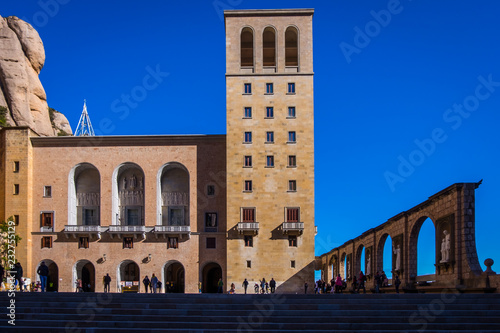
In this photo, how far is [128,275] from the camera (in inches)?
2164

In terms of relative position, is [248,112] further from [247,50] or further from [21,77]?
[21,77]

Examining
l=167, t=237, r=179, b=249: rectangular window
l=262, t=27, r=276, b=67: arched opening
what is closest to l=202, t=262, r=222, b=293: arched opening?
l=167, t=237, r=179, b=249: rectangular window

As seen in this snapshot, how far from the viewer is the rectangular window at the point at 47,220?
172 feet

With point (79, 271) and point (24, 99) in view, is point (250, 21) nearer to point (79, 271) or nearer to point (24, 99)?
point (79, 271)

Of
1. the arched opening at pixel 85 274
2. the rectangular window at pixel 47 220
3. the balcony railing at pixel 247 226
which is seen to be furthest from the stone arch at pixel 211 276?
the rectangular window at pixel 47 220

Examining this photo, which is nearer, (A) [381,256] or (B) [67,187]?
(A) [381,256]

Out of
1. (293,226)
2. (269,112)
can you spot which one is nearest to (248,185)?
(293,226)

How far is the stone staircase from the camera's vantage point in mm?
19109

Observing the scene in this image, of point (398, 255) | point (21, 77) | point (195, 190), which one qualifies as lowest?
point (398, 255)

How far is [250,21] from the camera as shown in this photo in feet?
175

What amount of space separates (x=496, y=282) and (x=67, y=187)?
128ft

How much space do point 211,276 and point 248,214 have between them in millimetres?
8625

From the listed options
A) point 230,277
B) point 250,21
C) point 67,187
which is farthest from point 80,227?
point 250,21

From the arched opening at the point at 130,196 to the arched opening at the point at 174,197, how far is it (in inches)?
70.8
